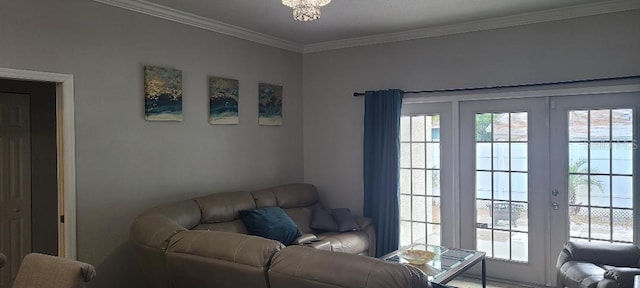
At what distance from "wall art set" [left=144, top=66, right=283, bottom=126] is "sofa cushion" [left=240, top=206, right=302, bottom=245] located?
105 centimetres

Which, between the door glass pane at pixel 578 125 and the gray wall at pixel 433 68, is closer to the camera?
the gray wall at pixel 433 68

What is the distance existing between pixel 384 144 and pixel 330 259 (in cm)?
318

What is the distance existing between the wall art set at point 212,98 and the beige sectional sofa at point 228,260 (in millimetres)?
861

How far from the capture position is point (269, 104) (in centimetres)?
562

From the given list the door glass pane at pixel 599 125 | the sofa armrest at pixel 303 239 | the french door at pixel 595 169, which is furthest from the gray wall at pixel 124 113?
the door glass pane at pixel 599 125

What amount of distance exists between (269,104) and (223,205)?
1.56 meters

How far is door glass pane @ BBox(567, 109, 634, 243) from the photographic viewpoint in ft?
14.2

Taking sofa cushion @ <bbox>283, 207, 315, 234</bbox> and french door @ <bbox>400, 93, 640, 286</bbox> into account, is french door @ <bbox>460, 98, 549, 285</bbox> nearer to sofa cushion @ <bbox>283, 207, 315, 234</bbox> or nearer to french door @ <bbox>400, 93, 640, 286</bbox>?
french door @ <bbox>400, 93, 640, 286</bbox>

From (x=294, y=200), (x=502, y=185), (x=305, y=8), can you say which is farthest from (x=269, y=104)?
(x=305, y=8)

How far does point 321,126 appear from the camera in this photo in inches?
238

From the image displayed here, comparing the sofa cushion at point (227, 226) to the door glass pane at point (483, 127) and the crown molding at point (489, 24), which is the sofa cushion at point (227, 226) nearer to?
the crown molding at point (489, 24)

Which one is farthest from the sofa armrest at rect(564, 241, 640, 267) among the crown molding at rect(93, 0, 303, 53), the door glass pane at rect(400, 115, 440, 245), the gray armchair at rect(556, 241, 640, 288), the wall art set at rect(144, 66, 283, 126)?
the crown molding at rect(93, 0, 303, 53)

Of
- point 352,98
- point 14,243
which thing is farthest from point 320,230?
point 14,243

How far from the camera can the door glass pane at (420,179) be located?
5.34m
